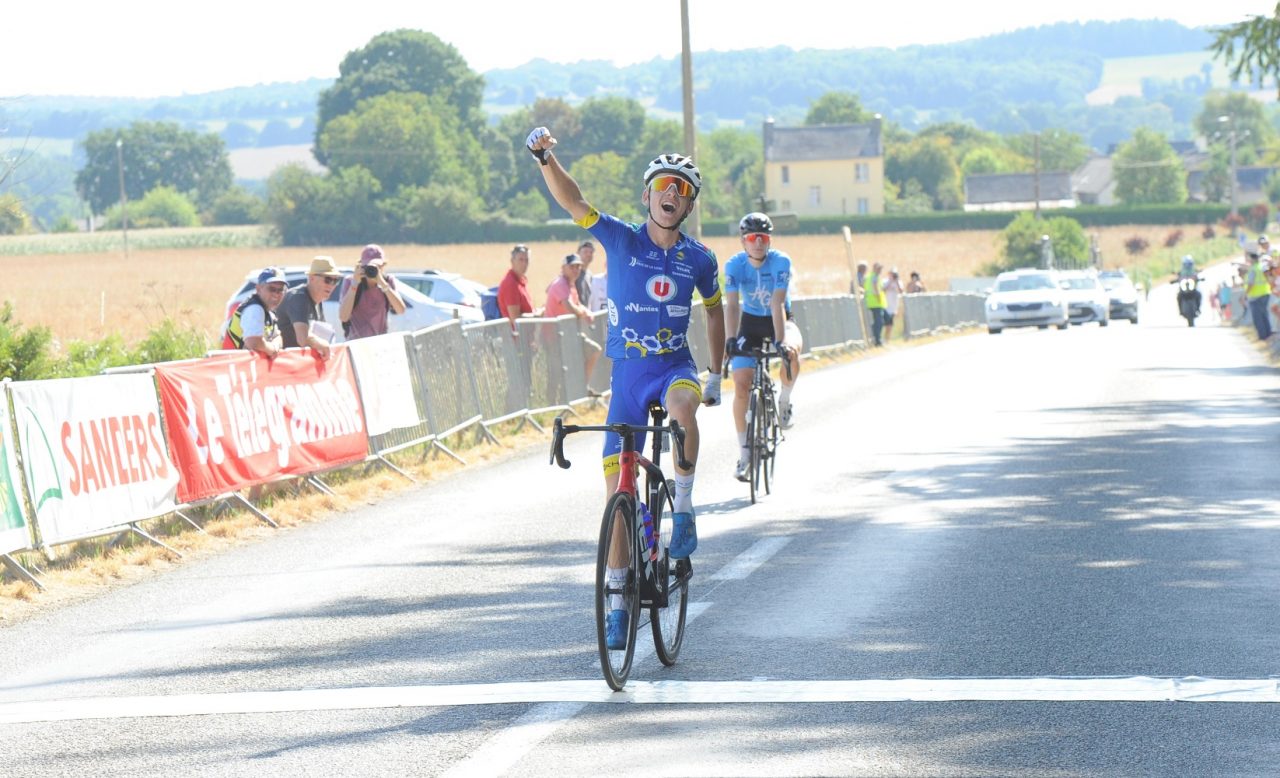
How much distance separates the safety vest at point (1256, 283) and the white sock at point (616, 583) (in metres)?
29.4

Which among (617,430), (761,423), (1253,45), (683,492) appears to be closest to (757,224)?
(761,423)

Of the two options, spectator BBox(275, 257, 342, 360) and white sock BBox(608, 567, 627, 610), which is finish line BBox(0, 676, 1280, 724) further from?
spectator BBox(275, 257, 342, 360)

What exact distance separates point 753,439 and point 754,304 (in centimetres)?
106

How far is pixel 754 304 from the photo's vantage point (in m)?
13.3

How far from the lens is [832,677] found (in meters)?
7.02

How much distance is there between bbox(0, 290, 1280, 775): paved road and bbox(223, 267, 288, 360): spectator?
4.65ft

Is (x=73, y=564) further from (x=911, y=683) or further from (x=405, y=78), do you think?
(x=405, y=78)

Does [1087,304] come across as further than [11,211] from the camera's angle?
Yes

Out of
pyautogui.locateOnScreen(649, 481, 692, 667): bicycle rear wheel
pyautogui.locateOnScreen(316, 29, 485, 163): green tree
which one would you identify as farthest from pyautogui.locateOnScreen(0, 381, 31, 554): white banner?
pyautogui.locateOnScreen(316, 29, 485, 163): green tree

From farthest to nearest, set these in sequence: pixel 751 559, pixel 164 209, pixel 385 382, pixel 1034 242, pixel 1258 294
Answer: pixel 164 209 < pixel 1034 242 < pixel 1258 294 < pixel 385 382 < pixel 751 559

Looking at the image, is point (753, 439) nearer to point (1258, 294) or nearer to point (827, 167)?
point (1258, 294)

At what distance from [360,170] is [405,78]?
102 ft

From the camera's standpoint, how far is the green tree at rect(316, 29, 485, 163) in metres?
149

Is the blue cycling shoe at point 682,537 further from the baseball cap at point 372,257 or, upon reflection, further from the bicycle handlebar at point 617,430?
the baseball cap at point 372,257
